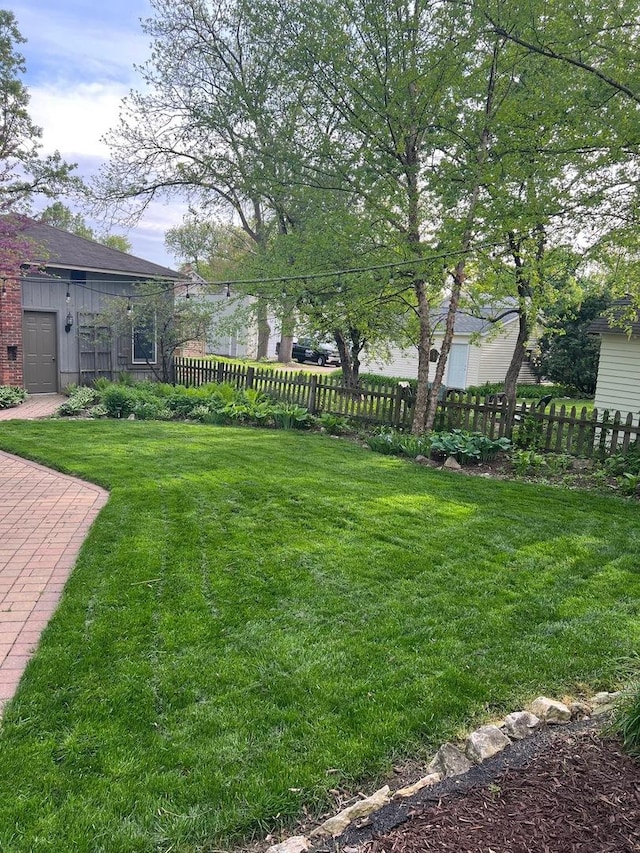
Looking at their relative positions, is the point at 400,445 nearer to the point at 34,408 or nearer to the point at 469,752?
the point at 469,752

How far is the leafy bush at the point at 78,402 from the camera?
37.5 ft

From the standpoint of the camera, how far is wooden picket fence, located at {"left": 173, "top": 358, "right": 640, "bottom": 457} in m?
7.84

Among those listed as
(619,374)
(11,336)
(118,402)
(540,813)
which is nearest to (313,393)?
(118,402)

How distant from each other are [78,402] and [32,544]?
8.03 meters

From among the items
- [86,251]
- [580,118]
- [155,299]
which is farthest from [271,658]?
[86,251]

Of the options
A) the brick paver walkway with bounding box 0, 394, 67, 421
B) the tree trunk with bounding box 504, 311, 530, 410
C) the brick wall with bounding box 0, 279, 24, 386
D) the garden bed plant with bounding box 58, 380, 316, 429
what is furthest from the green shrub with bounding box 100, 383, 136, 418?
the tree trunk with bounding box 504, 311, 530, 410

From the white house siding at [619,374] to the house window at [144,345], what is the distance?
10.4 meters

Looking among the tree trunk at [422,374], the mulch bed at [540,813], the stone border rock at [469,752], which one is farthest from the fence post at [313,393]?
the mulch bed at [540,813]

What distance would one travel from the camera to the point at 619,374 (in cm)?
1059

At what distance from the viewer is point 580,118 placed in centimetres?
620

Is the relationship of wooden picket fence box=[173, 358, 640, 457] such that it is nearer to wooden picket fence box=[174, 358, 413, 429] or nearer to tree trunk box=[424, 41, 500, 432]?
wooden picket fence box=[174, 358, 413, 429]

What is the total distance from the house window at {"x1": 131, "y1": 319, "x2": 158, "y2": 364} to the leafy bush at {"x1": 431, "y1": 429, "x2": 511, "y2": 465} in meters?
9.26

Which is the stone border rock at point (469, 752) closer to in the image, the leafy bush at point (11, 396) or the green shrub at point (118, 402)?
the green shrub at point (118, 402)

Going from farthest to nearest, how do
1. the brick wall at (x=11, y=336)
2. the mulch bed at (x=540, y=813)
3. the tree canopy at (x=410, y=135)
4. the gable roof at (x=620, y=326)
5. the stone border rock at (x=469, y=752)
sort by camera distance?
the brick wall at (x=11, y=336), the gable roof at (x=620, y=326), the tree canopy at (x=410, y=135), the stone border rock at (x=469, y=752), the mulch bed at (x=540, y=813)
